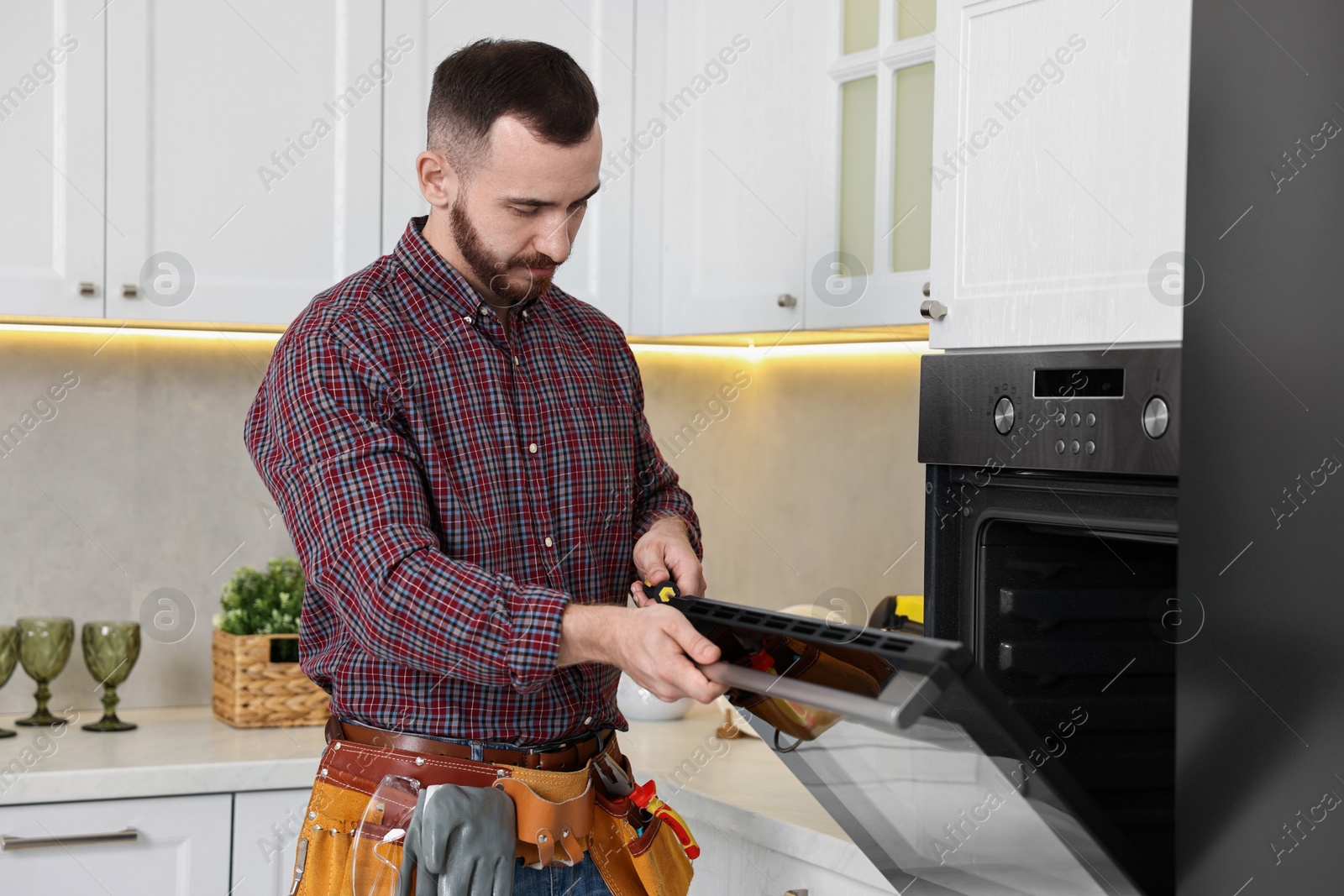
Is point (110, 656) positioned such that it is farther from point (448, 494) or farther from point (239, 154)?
point (448, 494)

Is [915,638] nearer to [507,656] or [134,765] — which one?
[507,656]

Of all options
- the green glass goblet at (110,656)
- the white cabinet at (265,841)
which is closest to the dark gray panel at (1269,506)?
the white cabinet at (265,841)

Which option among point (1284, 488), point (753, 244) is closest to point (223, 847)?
point (753, 244)

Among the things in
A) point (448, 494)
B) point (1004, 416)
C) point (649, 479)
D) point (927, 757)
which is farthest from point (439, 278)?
point (927, 757)

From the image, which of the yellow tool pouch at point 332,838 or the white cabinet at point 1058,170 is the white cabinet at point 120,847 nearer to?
the yellow tool pouch at point 332,838

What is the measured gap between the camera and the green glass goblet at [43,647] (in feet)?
6.68

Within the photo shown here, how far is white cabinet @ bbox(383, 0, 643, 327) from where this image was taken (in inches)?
80.4

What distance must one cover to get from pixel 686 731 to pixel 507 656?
1138 mm

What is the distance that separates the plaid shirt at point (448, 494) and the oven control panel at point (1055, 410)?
34cm

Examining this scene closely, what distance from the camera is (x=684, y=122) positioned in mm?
2146

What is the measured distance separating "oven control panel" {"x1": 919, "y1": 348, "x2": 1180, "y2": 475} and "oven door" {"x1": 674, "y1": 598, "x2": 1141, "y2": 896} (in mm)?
256

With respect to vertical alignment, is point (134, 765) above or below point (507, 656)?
below

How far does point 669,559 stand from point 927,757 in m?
0.44

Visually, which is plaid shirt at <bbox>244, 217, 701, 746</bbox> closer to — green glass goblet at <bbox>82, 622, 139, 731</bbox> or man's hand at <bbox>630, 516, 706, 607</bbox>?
man's hand at <bbox>630, 516, 706, 607</bbox>
